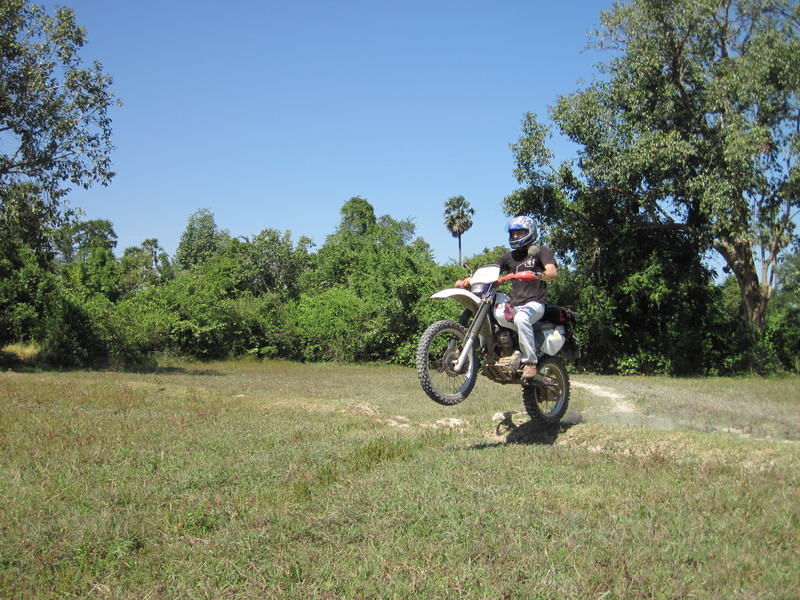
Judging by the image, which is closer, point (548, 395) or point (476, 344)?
point (476, 344)

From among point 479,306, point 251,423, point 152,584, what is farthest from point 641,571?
point 251,423

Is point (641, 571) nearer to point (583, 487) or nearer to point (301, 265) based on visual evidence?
point (583, 487)

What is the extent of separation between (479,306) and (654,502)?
321 centimetres

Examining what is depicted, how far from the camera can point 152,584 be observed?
432 centimetres

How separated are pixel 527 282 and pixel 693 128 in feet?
60.3

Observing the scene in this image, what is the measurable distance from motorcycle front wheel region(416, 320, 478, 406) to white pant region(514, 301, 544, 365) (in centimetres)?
62

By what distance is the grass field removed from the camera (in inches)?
167

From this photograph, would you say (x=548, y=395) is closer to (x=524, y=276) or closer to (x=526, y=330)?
(x=526, y=330)

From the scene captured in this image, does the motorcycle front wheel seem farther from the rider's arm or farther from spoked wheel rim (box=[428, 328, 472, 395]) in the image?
the rider's arm

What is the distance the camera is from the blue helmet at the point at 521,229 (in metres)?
8.59

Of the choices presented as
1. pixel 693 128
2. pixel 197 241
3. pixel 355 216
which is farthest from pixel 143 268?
→ pixel 693 128

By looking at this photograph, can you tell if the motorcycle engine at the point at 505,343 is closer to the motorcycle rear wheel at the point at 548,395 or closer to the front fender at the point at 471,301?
the front fender at the point at 471,301

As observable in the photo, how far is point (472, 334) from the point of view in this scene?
25.9 ft

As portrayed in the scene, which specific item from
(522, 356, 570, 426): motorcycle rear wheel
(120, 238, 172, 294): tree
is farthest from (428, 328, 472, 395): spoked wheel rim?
(120, 238, 172, 294): tree
